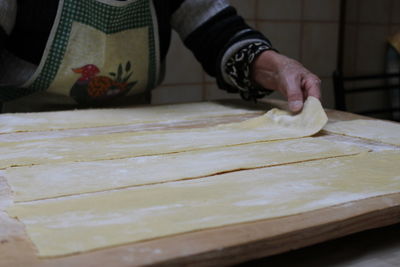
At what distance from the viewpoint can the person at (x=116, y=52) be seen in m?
1.04

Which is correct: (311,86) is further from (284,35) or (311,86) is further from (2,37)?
(284,35)

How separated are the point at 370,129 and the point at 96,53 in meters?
0.59

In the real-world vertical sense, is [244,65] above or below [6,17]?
below

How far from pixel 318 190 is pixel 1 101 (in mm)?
846

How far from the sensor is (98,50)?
3.56 feet

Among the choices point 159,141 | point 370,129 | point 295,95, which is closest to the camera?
point 159,141

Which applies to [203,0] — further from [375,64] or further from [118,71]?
[375,64]

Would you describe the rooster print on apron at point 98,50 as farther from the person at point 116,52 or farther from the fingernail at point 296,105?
the fingernail at point 296,105

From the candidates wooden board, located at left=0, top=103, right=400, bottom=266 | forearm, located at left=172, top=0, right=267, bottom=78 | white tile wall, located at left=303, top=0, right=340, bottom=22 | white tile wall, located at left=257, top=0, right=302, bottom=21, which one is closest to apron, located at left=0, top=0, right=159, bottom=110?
forearm, located at left=172, top=0, right=267, bottom=78

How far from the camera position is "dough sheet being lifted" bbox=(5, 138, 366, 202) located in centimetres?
55

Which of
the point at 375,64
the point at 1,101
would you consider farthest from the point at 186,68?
the point at 375,64

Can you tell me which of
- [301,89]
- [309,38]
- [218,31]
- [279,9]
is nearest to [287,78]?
[301,89]

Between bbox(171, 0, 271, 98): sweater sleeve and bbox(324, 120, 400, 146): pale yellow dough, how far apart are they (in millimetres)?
306

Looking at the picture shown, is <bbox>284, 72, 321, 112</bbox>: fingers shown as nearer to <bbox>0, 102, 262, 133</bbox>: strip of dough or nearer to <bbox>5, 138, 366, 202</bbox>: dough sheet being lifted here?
<bbox>0, 102, 262, 133</bbox>: strip of dough
